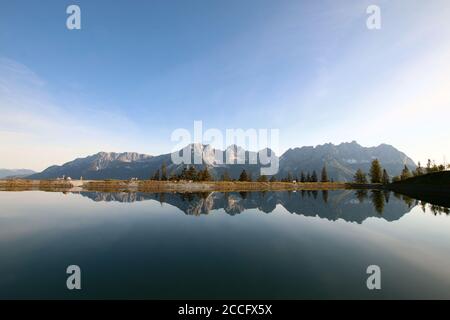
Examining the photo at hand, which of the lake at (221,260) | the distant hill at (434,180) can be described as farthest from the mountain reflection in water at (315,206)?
the distant hill at (434,180)

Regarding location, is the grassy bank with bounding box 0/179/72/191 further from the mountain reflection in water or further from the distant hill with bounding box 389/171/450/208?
the distant hill with bounding box 389/171/450/208

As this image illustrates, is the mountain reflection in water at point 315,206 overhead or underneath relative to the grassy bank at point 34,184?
underneath

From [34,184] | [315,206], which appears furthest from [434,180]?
[34,184]

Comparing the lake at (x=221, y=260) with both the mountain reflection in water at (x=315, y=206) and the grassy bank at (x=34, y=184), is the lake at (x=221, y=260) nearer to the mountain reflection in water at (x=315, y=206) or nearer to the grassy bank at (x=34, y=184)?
the mountain reflection in water at (x=315, y=206)

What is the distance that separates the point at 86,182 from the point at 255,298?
129789 millimetres

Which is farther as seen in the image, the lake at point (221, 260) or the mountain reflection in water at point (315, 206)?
the mountain reflection in water at point (315, 206)

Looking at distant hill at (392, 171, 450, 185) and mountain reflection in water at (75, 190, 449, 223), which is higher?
distant hill at (392, 171, 450, 185)

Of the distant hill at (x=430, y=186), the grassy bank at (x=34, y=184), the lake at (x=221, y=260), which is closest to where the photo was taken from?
the lake at (x=221, y=260)

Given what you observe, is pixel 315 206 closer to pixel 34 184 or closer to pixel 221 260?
pixel 221 260

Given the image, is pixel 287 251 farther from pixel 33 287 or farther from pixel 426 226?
pixel 426 226

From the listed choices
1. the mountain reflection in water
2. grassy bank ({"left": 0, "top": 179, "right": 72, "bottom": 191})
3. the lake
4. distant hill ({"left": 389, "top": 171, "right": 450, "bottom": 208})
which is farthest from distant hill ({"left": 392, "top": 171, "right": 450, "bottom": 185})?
grassy bank ({"left": 0, "top": 179, "right": 72, "bottom": 191})

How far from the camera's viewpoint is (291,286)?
10.9 m

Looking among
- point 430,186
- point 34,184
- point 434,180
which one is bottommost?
point 430,186

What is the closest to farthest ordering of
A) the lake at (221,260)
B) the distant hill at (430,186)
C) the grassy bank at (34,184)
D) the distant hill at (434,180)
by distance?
the lake at (221,260) → the distant hill at (430,186) → the distant hill at (434,180) → the grassy bank at (34,184)
